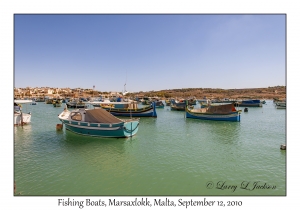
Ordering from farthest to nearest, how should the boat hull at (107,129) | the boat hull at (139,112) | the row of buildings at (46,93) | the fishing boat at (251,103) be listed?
1. the row of buildings at (46,93)
2. the fishing boat at (251,103)
3. the boat hull at (139,112)
4. the boat hull at (107,129)

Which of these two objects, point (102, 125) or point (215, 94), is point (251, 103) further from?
point (215, 94)

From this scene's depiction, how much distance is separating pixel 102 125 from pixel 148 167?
8001 millimetres

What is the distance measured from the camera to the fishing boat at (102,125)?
17.1m

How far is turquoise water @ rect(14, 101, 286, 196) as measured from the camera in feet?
28.2

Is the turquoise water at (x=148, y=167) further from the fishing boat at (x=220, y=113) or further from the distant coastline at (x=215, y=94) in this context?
the distant coastline at (x=215, y=94)

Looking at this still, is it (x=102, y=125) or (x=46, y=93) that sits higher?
(x=46, y=93)

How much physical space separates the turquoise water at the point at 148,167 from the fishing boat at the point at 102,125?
796 mm

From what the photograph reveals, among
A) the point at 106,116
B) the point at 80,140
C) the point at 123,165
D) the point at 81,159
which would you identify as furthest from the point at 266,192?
the point at 80,140

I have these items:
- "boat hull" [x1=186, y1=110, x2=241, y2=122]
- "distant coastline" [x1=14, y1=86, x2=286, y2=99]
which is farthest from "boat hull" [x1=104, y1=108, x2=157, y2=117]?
"distant coastline" [x1=14, y1=86, x2=286, y2=99]

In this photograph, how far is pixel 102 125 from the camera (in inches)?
677

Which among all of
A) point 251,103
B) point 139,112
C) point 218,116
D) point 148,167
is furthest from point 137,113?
point 251,103

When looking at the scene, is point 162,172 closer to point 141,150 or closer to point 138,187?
point 138,187

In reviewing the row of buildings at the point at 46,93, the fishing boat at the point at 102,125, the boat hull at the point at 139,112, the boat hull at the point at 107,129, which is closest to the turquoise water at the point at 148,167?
the boat hull at the point at 107,129

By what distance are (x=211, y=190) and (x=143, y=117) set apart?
2846cm
